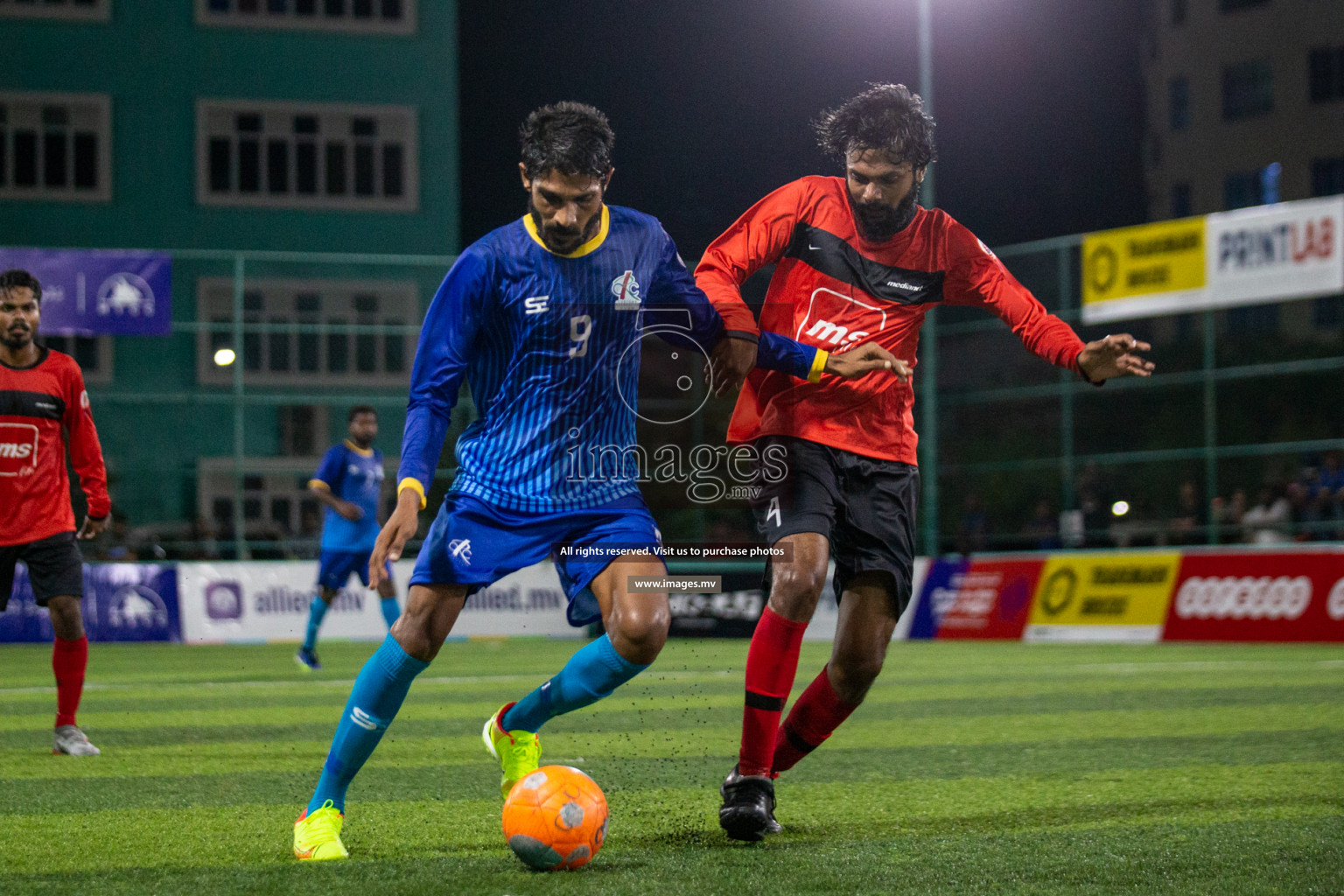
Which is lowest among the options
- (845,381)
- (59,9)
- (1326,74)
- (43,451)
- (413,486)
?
(413,486)

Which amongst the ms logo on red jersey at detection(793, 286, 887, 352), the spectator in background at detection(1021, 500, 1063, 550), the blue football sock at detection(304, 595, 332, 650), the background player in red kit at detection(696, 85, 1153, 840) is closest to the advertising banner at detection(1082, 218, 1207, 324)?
→ the spectator in background at detection(1021, 500, 1063, 550)

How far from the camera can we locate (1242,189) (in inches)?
1848

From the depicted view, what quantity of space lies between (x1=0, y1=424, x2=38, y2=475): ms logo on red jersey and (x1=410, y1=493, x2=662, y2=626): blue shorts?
11.5 feet

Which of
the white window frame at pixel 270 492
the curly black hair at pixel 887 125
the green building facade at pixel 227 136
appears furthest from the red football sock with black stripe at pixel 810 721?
the green building facade at pixel 227 136

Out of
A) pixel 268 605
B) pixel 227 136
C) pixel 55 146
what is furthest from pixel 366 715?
pixel 55 146

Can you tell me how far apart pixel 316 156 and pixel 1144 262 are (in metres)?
17.4

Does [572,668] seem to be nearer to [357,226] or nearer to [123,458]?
[123,458]

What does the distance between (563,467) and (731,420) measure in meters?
0.94

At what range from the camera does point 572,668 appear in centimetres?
459

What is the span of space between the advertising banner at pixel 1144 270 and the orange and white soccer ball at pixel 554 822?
49.9ft

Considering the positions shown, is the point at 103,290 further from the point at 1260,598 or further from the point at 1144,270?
the point at 1260,598

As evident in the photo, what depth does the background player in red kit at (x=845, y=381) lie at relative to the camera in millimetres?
4770

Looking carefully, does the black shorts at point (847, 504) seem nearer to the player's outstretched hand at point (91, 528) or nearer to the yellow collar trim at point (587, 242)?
the yellow collar trim at point (587, 242)

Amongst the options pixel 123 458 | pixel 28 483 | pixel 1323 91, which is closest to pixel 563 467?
pixel 28 483
